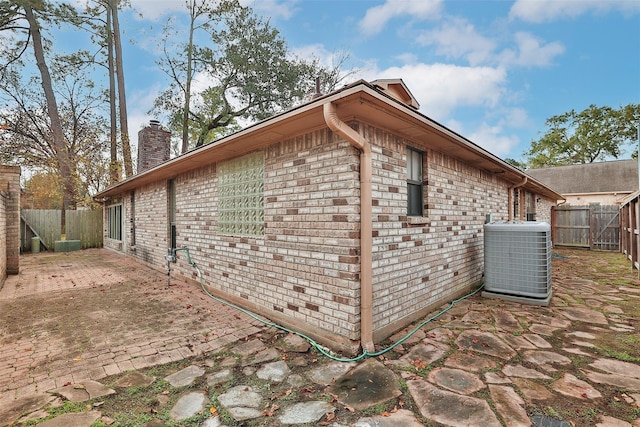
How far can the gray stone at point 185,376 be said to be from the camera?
250 cm

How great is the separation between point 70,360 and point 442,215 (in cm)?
485

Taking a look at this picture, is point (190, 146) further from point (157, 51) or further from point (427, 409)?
point (427, 409)

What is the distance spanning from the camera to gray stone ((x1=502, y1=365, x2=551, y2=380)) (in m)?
2.53

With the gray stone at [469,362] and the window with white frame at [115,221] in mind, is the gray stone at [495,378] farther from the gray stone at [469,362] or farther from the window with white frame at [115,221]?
the window with white frame at [115,221]

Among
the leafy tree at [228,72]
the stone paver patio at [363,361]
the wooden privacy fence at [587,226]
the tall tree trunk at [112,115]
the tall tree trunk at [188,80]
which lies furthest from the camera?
the tall tree trunk at [188,80]

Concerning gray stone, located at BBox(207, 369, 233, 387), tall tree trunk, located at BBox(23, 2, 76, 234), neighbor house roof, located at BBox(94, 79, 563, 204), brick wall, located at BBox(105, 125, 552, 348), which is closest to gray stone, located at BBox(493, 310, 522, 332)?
brick wall, located at BBox(105, 125, 552, 348)

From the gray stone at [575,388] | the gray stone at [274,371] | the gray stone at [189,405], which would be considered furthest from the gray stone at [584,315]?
the gray stone at [189,405]

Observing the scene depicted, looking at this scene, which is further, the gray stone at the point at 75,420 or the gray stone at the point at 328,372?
the gray stone at the point at 328,372

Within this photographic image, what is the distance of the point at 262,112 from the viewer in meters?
14.6

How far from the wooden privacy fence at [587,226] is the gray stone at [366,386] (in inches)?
556

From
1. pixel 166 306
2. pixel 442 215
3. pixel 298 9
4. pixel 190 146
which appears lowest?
pixel 166 306

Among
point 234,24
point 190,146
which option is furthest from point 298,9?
point 190,146

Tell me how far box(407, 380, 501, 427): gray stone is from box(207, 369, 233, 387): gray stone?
1.57 meters

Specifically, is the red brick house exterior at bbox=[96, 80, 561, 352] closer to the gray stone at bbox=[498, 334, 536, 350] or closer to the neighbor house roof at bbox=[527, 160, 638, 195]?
the gray stone at bbox=[498, 334, 536, 350]
